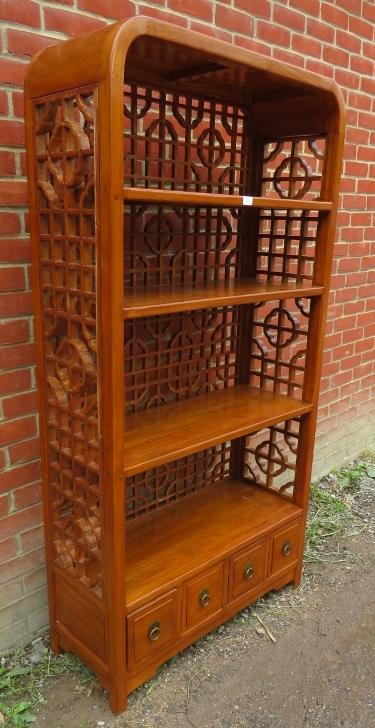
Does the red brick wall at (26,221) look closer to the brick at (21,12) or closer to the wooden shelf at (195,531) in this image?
the brick at (21,12)

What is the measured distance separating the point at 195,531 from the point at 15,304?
109 centimetres

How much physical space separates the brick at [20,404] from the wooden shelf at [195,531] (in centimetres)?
64

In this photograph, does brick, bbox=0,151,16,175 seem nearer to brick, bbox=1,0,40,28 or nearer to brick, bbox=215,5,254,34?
brick, bbox=1,0,40,28

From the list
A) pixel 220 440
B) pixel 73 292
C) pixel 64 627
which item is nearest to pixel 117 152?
pixel 73 292

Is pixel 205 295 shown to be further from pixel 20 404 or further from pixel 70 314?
pixel 20 404

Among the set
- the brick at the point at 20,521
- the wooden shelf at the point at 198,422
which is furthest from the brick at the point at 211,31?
the brick at the point at 20,521

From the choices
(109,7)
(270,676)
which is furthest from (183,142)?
(270,676)

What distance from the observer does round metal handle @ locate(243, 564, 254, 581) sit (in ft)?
7.26

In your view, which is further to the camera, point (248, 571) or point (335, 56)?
point (335, 56)

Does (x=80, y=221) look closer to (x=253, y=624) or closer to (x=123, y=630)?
(x=123, y=630)

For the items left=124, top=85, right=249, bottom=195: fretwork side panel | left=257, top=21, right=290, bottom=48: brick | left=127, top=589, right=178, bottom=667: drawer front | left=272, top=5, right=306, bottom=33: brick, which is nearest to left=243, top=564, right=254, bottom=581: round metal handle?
left=127, top=589, right=178, bottom=667: drawer front

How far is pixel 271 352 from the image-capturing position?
3.02m

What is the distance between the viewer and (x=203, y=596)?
2047 millimetres

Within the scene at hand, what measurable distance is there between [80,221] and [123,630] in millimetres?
1209
